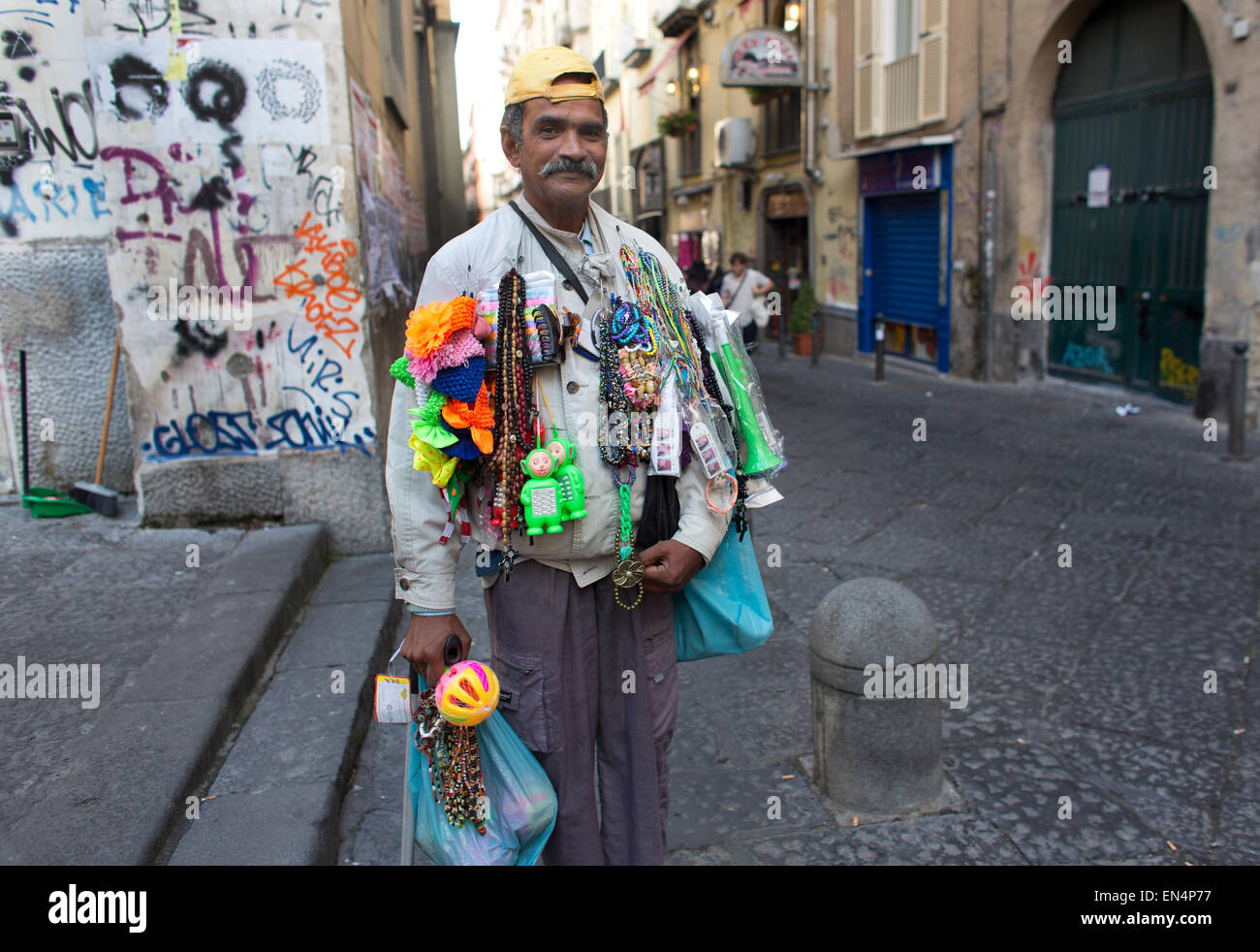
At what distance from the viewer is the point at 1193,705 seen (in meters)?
3.42

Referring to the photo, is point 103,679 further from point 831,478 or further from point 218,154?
point 831,478

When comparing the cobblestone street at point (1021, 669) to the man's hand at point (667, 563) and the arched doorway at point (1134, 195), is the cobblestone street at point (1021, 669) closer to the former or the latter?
the man's hand at point (667, 563)

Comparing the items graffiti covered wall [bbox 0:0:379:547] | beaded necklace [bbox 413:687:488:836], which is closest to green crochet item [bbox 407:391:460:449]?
beaded necklace [bbox 413:687:488:836]

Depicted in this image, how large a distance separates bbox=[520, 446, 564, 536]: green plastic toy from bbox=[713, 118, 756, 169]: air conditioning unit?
54.0 feet

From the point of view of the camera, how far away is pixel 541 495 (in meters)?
1.85

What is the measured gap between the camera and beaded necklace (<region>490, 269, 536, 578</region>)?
1.86 metres

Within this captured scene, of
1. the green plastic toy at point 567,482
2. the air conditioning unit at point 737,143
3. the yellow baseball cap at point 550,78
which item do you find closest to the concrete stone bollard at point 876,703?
the green plastic toy at point 567,482

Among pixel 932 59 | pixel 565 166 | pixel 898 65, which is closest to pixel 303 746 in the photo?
pixel 565 166

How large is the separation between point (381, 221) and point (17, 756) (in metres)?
3.82

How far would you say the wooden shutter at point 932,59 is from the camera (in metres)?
11.5

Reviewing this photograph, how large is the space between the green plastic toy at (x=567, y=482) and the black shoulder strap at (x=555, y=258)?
0.32 meters

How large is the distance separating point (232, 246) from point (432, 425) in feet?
10.8
